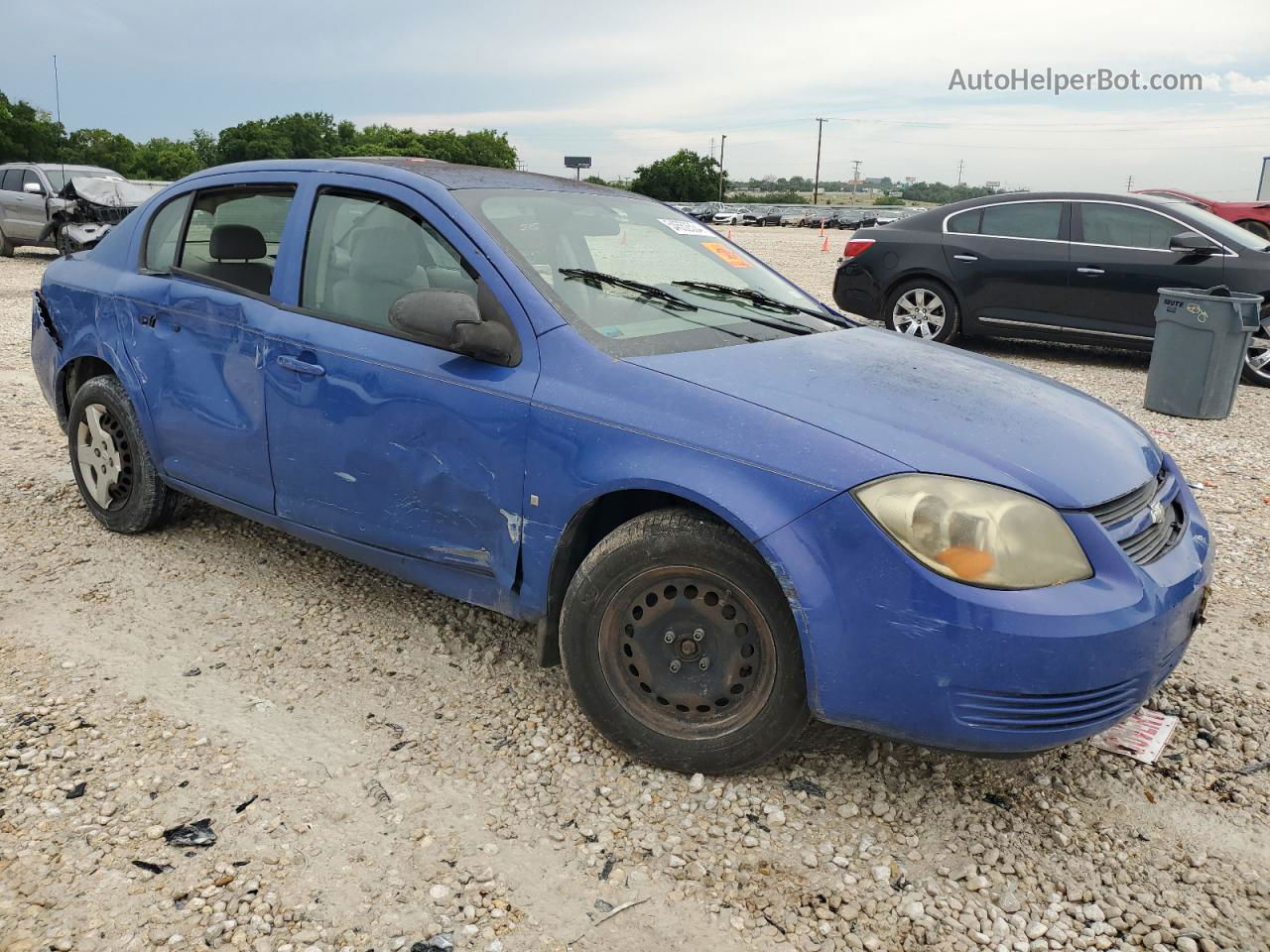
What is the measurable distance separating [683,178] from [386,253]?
103 meters

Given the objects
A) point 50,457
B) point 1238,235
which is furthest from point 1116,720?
point 1238,235

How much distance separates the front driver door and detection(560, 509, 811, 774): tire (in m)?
7.79

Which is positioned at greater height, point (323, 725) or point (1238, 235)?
point (1238, 235)

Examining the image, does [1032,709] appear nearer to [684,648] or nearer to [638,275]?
[684,648]

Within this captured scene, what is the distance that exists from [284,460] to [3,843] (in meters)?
1.48

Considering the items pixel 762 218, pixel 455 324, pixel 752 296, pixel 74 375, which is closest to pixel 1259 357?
pixel 752 296

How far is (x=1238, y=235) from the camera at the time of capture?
912cm

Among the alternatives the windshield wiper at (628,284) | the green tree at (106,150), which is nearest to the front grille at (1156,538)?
the windshield wiper at (628,284)

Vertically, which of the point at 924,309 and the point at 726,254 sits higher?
the point at 726,254

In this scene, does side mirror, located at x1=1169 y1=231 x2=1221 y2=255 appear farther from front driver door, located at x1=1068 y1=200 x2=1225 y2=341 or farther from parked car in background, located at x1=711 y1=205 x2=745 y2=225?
parked car in background, located at x1=711 y1=205 x2=745 y2=225

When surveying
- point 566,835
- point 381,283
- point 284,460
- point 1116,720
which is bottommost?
point 566,835

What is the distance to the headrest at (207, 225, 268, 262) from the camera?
3801 mm

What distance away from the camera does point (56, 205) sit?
16125mm

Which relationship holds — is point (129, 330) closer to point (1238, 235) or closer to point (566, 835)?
point (566, 835)
